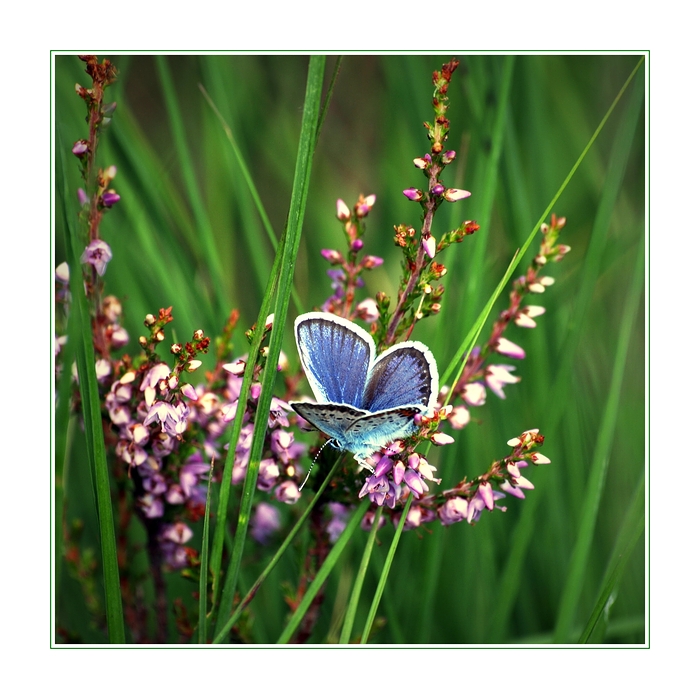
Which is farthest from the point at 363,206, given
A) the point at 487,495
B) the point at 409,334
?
the point at 487,495

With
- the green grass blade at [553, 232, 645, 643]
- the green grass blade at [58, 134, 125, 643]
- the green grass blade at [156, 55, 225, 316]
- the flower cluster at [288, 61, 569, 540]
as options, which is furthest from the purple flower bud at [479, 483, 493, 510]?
the green grass blade at [156, 55, 225, 316]

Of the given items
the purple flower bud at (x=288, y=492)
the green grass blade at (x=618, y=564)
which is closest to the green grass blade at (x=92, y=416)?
the purple flower bud at (x=288, y=492)

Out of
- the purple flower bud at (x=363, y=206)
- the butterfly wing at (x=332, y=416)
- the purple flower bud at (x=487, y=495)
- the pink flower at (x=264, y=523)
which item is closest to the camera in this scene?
the butterfly wing at (x=332, y=416)

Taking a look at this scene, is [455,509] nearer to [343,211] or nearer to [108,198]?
[343,211]

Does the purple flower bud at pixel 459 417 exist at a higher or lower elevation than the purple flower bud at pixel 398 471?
higher

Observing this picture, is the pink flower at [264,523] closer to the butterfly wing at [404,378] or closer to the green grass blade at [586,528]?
the butterfly wing at [404,378]

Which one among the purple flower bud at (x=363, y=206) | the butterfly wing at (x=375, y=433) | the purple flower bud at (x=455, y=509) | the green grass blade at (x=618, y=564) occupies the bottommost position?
the green grass blade at (x=618, y=564)
